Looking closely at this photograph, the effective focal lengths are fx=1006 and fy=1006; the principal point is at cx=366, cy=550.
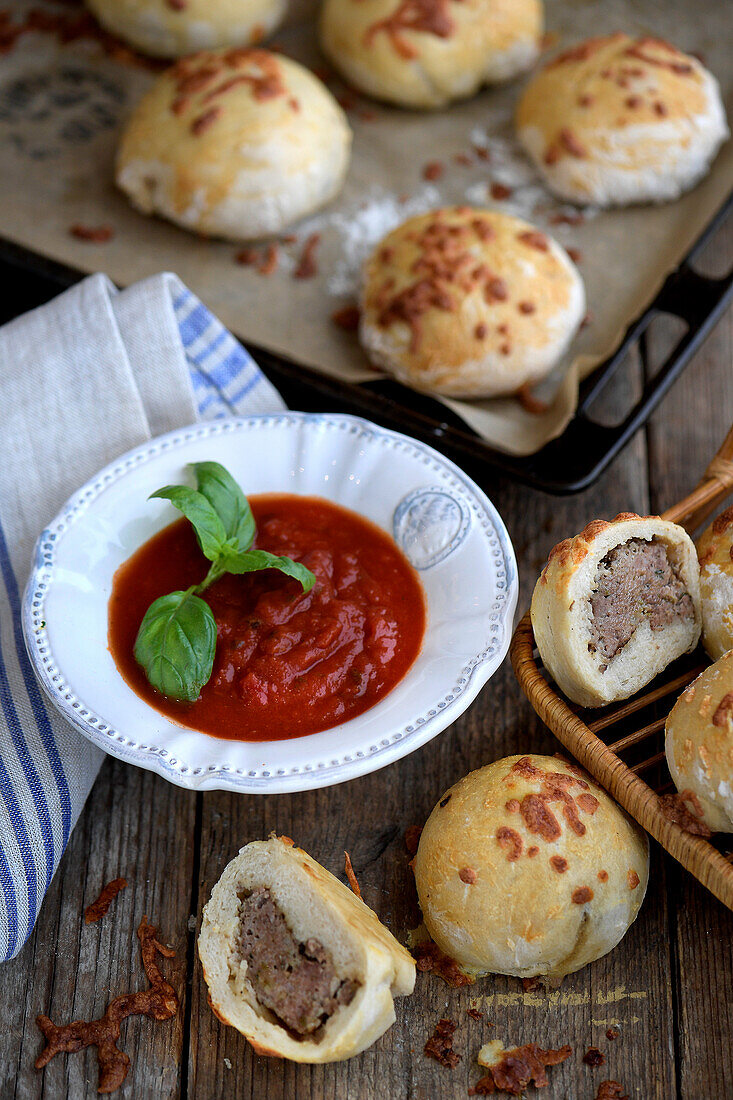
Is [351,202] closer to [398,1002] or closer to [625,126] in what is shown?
[625,126]

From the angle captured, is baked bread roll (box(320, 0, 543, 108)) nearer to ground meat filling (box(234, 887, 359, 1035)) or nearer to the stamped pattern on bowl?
the stamped pattern on bowl

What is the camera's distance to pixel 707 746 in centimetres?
231

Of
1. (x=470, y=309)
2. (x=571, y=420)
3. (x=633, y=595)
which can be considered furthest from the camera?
(x=470, y=309)

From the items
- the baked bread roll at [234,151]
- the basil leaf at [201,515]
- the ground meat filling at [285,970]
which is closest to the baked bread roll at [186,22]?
the baked bread roll at [234,151]

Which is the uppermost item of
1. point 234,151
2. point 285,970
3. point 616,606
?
point 616,606

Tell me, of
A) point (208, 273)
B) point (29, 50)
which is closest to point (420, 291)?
point (208, 273)

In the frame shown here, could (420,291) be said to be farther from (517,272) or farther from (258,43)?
(258,43)

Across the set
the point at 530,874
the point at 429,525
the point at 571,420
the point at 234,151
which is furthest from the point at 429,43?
the point at 530,874

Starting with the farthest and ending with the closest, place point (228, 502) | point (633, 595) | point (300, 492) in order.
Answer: point (300, 492) → point (228, 502) → point (633, 595)

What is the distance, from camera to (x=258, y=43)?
16.4 ft

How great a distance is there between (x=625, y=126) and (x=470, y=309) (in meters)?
1.28

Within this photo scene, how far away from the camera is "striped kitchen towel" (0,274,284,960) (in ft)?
10.5

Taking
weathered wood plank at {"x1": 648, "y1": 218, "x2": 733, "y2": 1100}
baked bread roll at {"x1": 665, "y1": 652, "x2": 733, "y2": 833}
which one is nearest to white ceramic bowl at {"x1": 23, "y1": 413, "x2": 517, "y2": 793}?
baked bread roll at {"x1": 665, "y1": 652, "x2": 733, "y2": 833}

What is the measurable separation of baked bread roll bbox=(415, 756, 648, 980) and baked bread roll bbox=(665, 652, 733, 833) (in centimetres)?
24
